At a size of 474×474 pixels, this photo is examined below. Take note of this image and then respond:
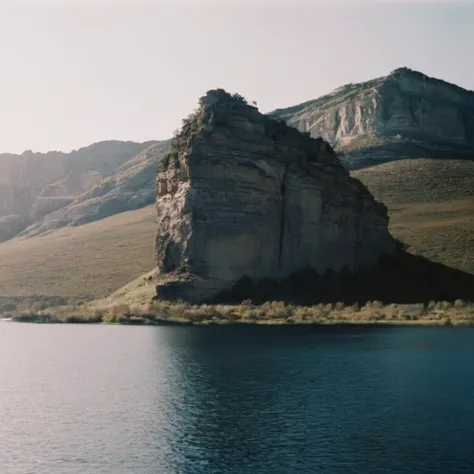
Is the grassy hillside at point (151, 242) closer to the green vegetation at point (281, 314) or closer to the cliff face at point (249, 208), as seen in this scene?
the cliff face at point (249, 208)

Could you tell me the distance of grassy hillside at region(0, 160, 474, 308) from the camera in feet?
396

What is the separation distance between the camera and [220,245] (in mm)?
89875

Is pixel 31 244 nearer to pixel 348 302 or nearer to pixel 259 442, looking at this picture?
pixel 348 302

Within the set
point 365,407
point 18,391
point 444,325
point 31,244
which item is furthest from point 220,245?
point 31,244

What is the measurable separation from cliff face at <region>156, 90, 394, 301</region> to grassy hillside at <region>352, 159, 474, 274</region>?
50.9 ft

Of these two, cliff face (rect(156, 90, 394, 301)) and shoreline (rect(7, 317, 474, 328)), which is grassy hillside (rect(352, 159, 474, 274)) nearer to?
cliff face (rect(156, 90, 394, 301))

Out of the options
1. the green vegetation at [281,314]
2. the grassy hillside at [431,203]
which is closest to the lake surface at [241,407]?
the green vegetation at [281,314]

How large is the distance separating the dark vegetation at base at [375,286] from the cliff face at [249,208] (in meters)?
1.47

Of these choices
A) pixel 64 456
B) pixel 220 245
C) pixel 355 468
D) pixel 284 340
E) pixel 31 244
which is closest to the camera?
pixel 355 468

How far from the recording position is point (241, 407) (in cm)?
3659

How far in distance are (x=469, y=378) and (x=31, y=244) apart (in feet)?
531

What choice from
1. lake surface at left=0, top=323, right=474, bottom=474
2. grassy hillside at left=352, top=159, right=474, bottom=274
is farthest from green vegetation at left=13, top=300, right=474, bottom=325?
grassy hillside at left=352, top=159, right=474, bottom=274

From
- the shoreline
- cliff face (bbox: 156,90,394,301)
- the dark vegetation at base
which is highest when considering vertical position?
cliff face (bbox: 156,90,394,301)

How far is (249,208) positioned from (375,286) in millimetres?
19191
